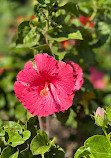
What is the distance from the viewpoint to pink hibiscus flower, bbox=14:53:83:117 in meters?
1.06

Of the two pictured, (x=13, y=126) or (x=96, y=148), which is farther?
(x=13, y=126)

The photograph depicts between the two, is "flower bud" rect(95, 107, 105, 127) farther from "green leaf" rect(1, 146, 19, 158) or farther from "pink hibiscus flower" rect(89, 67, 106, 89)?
"pink hibiscus flower" rect(89, 67, 106, 89)

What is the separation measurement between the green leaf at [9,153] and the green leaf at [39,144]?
8 cm

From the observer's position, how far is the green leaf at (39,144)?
98cm

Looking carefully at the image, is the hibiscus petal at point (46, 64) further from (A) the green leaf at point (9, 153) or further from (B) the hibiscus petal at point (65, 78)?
(A) the green leaf at point (9, 153)

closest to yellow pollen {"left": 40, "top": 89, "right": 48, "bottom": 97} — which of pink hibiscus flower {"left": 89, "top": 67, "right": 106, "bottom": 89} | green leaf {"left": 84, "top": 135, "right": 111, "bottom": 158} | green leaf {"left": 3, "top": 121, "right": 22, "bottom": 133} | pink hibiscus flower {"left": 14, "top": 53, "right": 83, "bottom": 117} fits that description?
pink hibiscus flower {"left": 14, "top": 53, "right": 83, "bottom": 117}

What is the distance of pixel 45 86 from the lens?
3.69ft

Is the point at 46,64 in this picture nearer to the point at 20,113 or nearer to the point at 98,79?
the point at 20,113

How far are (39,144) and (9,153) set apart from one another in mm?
116

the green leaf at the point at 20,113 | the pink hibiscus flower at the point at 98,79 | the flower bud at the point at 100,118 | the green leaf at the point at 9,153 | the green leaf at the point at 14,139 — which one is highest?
the pink hibiscus flower at the point at 98,79

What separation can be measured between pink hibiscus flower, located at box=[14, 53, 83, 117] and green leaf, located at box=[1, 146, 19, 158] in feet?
0.51

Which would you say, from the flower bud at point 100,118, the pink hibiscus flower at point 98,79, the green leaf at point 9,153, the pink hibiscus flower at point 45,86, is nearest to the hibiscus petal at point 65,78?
the pink hibiscus flower at point 45,86

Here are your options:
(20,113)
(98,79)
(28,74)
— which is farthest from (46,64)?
(98,79)

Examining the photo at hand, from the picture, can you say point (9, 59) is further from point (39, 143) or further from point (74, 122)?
point (39, 143)
